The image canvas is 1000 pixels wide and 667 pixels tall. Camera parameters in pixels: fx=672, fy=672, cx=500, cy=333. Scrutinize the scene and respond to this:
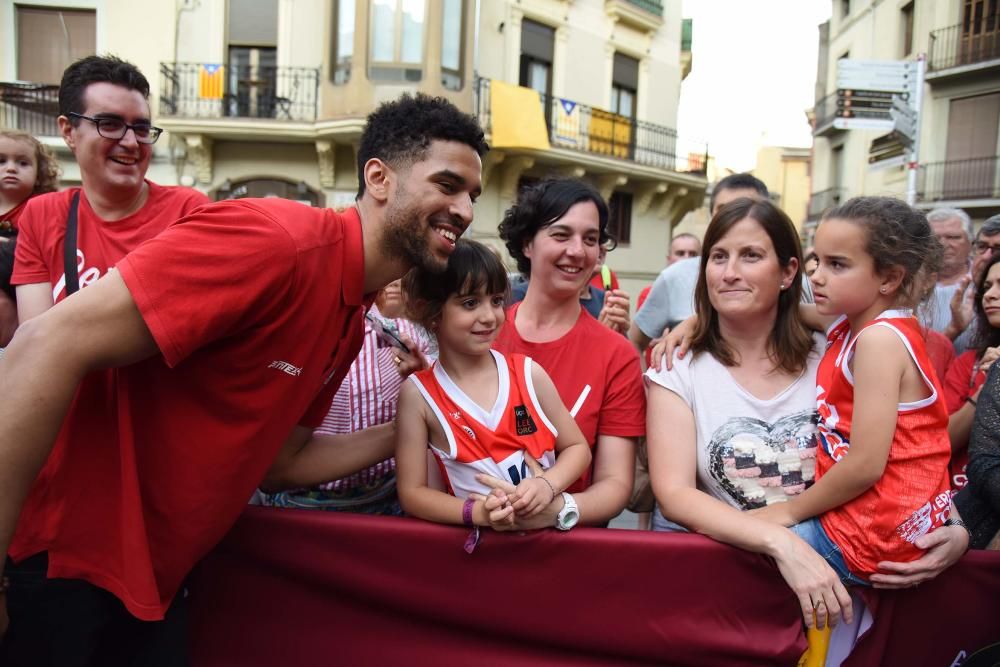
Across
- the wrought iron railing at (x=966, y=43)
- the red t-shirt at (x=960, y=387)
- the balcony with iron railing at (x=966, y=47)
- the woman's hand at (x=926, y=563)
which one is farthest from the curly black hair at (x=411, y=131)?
the wrought iron railing at (x=966, y=43)

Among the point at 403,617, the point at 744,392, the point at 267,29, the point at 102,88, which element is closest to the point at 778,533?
the point at 744,392

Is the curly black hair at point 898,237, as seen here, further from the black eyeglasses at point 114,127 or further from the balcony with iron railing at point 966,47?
the balcony with iron railing at point 966,47

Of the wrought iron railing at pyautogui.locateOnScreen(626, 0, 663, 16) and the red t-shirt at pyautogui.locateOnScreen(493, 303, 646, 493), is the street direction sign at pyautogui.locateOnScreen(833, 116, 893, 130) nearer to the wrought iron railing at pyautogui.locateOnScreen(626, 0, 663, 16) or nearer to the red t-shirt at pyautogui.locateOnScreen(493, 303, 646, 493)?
the wrought iron railing at pyautogui.locateOnScreen(626, 0, 663, 16)

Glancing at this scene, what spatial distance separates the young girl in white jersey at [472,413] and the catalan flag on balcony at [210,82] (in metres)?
13.9

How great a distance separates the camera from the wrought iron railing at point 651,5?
1796 centimetres

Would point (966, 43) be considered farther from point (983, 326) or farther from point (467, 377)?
point (467, 377)

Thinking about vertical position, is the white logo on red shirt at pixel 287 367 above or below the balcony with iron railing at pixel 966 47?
below

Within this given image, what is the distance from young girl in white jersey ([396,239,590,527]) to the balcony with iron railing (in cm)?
2310

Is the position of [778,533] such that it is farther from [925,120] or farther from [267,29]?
[925,120]

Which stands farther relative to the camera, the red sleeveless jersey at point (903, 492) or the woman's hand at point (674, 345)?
the woman's hand at point (674, 345)

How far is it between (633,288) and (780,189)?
27604 mm

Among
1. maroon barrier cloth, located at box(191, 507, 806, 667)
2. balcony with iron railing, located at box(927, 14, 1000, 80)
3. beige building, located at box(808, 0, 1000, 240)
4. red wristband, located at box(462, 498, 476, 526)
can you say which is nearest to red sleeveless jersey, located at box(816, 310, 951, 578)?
maroon barrier cloth, located at box(191, 507, 806, 667)

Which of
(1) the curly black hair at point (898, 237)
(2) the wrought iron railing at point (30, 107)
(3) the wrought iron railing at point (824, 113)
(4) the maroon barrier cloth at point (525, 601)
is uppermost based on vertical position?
(3) the wrought iron railing at point (824, 113)

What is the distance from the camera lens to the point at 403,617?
6.65ft
